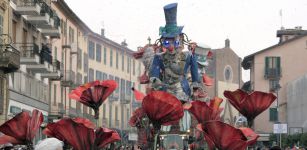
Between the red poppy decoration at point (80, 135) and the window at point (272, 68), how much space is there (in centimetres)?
5910

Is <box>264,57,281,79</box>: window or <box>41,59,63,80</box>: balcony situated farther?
<box>264,57,281,79</box>: window

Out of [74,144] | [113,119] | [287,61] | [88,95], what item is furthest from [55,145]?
[113,119]

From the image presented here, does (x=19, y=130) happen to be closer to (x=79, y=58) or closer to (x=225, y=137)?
(x=225, y=137)

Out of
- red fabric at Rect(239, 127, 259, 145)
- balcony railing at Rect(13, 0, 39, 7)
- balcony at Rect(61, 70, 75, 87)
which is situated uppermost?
balcony railing at Rect(13, 0, 39, 7)

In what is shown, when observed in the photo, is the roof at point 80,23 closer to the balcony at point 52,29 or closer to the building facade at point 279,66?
the balcony at point 52,29

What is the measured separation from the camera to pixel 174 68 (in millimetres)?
19797

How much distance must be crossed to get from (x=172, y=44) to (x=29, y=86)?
18.5 m

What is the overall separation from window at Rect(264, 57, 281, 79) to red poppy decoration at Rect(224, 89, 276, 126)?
57.1 m

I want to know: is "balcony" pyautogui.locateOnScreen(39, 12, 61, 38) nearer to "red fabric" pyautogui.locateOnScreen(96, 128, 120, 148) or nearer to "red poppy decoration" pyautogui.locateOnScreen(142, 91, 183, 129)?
"red poppy decoration" pyautogui.locateOnScreen(142, 91, 183, 129)

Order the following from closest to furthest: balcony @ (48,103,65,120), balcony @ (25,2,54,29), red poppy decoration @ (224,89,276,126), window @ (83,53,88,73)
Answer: red poppy decoration @ (224,89,276,126), balcony @ (25,2,54,29), balcony @ (48,103,65,120), window @ (83,53,88,73)

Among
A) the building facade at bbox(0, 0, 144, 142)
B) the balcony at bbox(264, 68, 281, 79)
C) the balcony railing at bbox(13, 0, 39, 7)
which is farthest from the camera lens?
the balcony at bbox(264, 68, 281, 79)

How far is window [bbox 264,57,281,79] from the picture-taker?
65.5 metres

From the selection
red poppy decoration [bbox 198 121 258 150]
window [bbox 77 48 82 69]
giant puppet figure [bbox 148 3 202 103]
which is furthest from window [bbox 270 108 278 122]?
red poppy decoration [bbox 198 121 258 150]

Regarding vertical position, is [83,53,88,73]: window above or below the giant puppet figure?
above
